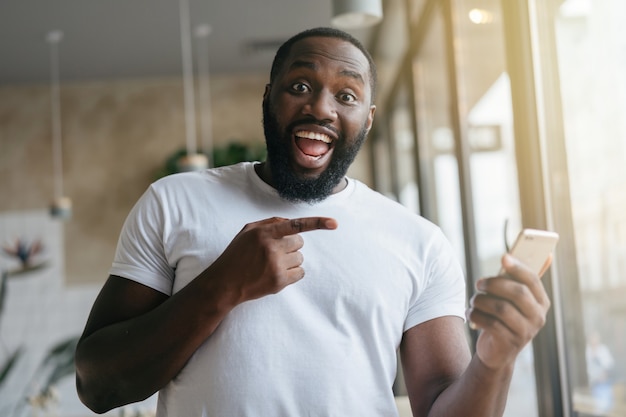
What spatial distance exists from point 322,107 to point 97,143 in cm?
609

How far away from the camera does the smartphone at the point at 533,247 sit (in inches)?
35.1

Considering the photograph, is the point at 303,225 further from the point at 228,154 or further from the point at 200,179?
the point at 228,154

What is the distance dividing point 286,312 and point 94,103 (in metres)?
6.26

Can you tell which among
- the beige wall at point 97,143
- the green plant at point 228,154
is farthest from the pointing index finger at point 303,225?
the beige wall at point 97,143

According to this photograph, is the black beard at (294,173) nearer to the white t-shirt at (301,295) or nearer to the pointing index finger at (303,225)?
the white t-shirt at (301,295)

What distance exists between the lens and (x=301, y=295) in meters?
1.14

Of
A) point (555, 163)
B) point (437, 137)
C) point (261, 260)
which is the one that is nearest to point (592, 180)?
point (555, 163)

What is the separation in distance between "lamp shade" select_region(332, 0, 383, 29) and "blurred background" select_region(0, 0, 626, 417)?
38 cm

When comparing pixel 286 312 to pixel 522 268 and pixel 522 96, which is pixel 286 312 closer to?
pixel 522 268

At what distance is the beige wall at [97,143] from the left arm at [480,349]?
19.1 feet

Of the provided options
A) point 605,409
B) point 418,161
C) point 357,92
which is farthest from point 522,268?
point 418,161

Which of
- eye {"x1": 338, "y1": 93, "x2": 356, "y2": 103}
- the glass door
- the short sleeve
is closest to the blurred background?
the glass door

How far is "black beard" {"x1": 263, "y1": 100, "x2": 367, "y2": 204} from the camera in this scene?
1.22 m

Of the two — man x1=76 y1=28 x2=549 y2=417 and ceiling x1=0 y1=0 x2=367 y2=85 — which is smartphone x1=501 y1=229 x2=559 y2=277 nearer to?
man x1=76 y1=28 x2=549 y2=417
